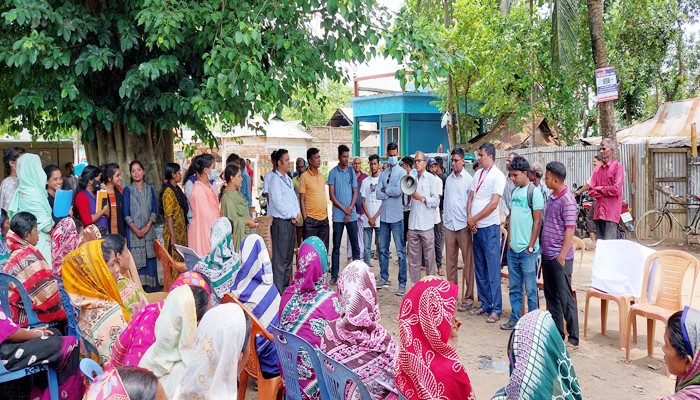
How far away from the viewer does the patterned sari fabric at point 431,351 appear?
2662mm

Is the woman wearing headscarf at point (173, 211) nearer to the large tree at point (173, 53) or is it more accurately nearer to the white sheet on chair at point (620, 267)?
the large tree at point (173, 53)

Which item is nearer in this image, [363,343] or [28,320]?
[363,343]

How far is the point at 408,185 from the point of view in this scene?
7.55m

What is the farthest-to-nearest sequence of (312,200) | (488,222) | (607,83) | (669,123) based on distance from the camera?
(669,123), (607,83), (312,200), (488,222)

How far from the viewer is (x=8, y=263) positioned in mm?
4027

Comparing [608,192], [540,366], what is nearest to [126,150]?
[608,192]

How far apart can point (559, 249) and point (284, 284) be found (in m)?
3.49

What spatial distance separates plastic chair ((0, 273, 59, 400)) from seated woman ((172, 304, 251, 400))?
1407 millimetres

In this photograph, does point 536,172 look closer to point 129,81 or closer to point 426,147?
point 129,81

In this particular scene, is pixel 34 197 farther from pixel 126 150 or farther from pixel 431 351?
pixel 431 351

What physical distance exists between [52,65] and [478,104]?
15269 millimetres

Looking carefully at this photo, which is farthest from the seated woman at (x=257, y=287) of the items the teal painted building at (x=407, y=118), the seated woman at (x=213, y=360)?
the teal painted building at (x=407, y=118)

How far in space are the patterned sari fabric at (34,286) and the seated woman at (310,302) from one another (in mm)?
1730

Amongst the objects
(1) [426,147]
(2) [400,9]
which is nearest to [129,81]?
(2) [400,9]
